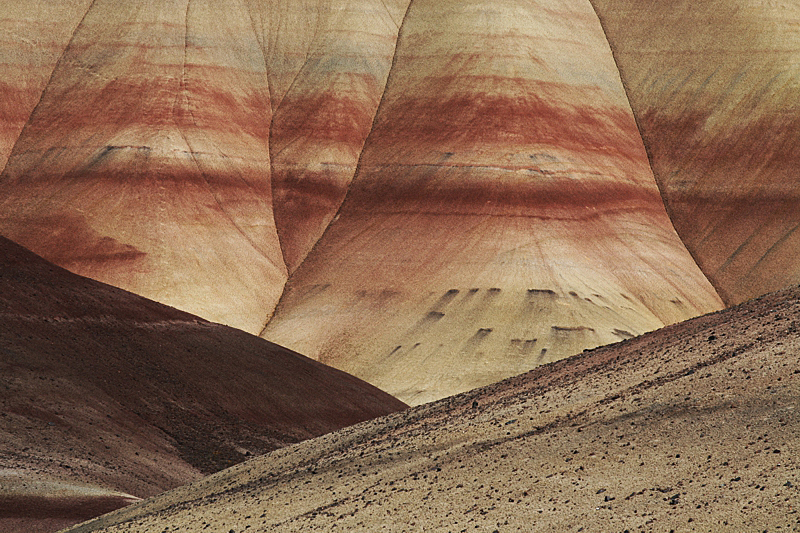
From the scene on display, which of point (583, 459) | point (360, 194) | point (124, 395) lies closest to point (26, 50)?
point (360, 194)

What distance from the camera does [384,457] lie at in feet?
58.9

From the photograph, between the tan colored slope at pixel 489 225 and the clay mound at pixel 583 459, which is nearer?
the clay mound at pixel 583 459

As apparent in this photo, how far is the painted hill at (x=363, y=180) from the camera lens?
58.6 m

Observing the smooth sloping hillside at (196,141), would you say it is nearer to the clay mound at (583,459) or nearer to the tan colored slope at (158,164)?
the tan colored slope at (158,164)

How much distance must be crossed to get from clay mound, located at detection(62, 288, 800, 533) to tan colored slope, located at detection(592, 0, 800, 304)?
1800 inches

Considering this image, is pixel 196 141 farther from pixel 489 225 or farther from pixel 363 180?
pixel 489 225

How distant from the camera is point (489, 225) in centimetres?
6228

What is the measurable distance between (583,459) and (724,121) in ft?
191

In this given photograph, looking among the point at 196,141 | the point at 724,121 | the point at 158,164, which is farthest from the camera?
the point at 724,121

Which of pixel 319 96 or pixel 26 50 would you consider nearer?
pixel 319 96

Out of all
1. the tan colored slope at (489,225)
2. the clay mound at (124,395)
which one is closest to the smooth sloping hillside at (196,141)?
the tan colored slope at (489,225)

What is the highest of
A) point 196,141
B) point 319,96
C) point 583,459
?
point 583,459

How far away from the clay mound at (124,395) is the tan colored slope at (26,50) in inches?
1190

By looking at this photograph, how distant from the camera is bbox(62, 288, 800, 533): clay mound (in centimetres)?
1236
